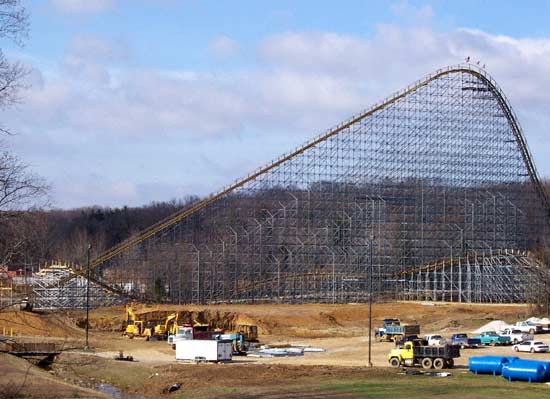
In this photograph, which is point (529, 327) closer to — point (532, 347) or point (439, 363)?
point (532, 347)

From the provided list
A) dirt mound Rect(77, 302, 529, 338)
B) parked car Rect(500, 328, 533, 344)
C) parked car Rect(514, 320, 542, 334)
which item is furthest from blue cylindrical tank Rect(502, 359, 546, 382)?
dirt mound Rect(77, 302, 529, 338)

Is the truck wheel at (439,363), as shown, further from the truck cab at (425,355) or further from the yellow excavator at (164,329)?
the yellow excavator at (164,329)

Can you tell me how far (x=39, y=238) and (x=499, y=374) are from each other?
1868 cm

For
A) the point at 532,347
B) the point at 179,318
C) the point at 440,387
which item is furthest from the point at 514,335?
the point at 179,318

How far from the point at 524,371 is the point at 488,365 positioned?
68.1 inches

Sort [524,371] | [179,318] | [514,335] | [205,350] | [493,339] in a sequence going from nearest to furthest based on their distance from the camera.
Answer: [524,371] < [205,350] < [493,339] < [514,335] < [179,318]

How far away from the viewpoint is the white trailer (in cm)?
3512

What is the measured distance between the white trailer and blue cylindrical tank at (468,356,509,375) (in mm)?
9938

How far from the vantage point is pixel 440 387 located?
86.3 feet

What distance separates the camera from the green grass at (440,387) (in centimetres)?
2464

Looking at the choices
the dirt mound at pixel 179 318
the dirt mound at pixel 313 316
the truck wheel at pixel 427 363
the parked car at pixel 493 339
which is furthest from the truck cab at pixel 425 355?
the dirt mound at pixel 179 318

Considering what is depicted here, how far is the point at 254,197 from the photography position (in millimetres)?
55312

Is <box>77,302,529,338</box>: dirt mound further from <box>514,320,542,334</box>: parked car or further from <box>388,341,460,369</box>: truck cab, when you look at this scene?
<box>388,341,460,369</box>: truck cab

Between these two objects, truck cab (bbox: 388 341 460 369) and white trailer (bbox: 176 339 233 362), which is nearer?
truck cab (bbox: 388 341 460 369)
